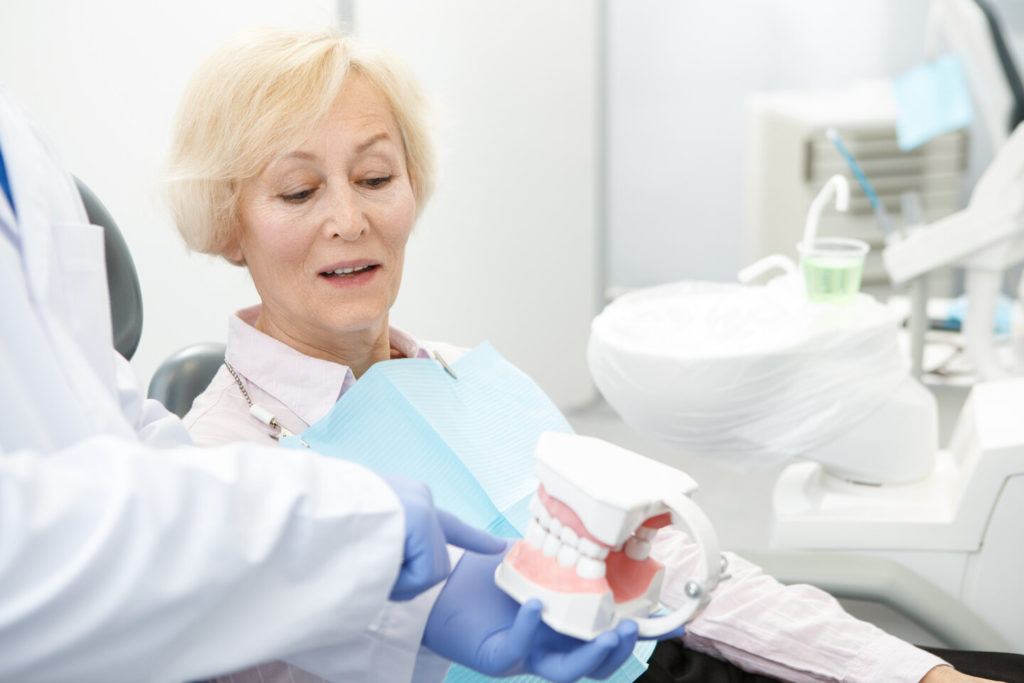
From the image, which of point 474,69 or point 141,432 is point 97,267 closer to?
point 141,432

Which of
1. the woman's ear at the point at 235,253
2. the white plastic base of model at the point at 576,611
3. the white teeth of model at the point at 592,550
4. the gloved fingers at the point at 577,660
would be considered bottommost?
the gloved fingers at the point at 577,660

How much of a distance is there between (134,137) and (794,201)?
2034 mm

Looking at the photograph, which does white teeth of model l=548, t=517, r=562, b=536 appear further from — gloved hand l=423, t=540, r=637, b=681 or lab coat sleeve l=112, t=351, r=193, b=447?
lab coat sleeve l=112, t=351, r=193, b=447

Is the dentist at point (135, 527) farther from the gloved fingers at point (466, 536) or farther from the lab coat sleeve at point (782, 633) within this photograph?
the lab coat sleeve at point (782, 633)

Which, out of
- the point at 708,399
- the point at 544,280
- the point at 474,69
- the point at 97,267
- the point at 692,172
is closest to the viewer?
the point at 97,267

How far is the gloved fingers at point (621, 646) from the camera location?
0.74m

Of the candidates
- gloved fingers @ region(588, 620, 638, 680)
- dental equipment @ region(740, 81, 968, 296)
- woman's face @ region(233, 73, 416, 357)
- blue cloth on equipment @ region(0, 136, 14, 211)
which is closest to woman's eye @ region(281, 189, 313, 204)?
woman's face @ region(233, 73, 416, 357)

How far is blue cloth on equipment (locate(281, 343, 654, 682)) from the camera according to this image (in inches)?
39.2

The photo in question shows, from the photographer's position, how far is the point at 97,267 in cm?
74

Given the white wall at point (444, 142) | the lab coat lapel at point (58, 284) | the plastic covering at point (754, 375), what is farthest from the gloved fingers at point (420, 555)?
the plastic covering at point (754, 375)

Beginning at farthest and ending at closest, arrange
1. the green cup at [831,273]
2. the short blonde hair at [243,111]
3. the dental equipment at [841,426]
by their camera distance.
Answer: the green cup at [831,273] → the dental equipment at [841,426] → the short blonde hair at [243,111]

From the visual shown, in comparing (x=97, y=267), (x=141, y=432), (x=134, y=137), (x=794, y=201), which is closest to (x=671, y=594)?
(x=141, y=432)

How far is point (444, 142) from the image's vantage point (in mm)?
1405

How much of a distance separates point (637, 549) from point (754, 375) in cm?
85
